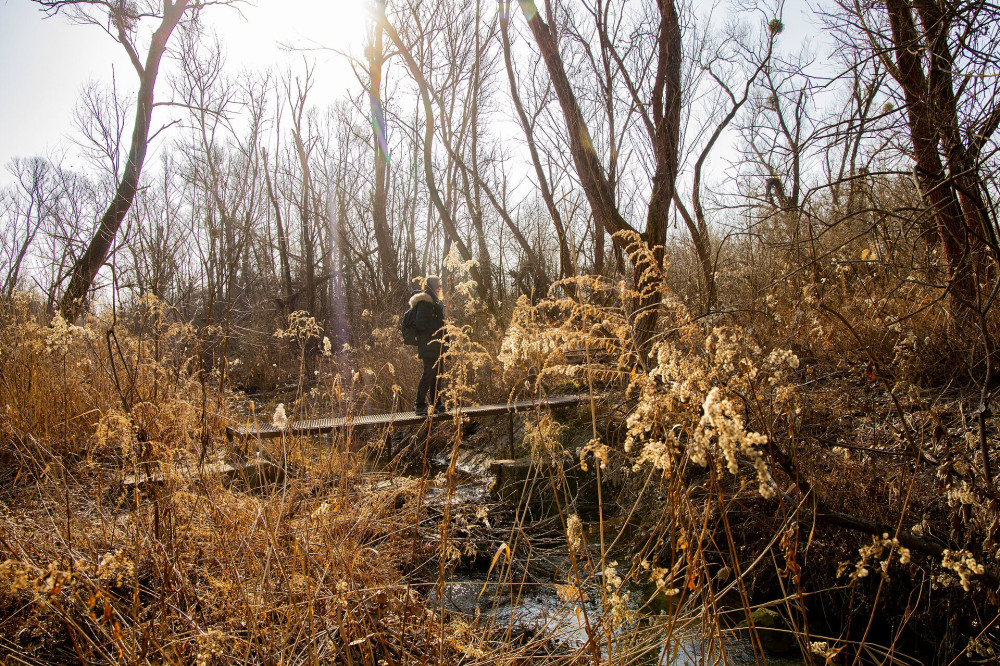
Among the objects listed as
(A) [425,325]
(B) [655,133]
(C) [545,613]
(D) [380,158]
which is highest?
(D) [380,158]

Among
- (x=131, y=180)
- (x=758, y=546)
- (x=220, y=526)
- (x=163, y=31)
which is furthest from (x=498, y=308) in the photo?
(x=220, y=526)

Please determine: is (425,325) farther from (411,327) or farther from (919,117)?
(919,117)

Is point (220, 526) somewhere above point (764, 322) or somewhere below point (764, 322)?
below

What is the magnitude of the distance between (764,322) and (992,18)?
3.22 meters

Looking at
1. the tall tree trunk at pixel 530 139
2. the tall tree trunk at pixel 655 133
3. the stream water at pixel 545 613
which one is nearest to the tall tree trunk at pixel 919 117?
the stream water at pixel 545 613

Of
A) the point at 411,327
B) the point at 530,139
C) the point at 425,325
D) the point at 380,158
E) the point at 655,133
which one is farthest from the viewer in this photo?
the point at 380,158

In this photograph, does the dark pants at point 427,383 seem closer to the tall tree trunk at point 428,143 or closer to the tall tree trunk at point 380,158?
the tall tree trunk at point 428,143

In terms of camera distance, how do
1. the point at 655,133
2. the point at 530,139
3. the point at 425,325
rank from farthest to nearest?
the point at 530,139 → the point at 425,325 → the point at 655,133

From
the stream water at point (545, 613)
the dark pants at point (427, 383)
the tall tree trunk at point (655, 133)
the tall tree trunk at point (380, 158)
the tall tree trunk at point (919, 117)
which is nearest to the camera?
the stream water at point (545, 613)

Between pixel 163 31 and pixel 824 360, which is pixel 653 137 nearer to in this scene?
pixel 824 360

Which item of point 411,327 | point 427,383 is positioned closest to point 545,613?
point 427,383

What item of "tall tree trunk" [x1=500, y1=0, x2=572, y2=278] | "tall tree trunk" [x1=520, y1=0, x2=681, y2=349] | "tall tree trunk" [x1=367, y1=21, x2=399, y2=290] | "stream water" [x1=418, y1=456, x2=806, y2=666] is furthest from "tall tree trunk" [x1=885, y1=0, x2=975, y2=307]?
"tall tree trunk" [x1=367, y1=21, x2=399, y2=290]

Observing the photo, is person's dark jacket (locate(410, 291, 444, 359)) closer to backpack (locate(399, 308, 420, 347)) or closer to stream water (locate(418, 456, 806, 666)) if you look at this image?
backpack (locate(399, 308, 420, 347))

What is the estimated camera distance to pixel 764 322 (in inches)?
207
